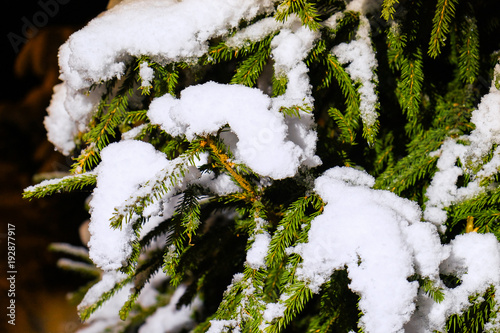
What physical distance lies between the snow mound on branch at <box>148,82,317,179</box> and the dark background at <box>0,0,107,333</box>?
264cm

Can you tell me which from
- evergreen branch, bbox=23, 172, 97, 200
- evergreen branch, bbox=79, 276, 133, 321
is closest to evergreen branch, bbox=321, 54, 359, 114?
evergreen branch, bbox=23, 172, 97, 200

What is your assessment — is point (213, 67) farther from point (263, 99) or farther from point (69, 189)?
point (69, 189)

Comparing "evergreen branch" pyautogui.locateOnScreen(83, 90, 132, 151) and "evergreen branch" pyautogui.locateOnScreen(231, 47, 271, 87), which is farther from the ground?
"evergreen branch" pyautogui.locateOnScreen(231, 47, 271, 87)

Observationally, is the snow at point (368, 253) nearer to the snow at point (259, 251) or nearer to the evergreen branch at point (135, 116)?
the snow at point (259, 251)

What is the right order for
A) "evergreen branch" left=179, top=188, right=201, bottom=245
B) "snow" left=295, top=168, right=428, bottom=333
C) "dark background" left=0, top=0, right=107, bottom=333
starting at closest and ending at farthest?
1. "snow" left=295, top=168, right=428, bottom=333
2. "evergreen branch" left=179, top=188, right=201, bottom=245
3. "dark background" left=0, top=0, right=107, bottom=333

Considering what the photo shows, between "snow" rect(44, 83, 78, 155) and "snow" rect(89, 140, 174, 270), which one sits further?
"snow" rect(44, 83, 78, 155)

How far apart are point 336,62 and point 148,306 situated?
95.3 inches

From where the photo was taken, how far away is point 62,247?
99.1 inches

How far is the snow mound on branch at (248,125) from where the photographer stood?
937mm

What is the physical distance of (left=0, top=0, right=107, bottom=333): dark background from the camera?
10.1 feet

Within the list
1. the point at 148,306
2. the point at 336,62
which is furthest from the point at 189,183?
the point at 148,306

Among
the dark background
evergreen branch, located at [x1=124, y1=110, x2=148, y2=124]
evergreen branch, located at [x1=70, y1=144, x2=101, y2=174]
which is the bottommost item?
the dark background

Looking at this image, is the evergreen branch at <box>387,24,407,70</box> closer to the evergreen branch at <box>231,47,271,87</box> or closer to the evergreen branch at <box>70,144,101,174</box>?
the evergreen branch at <box>231,47,271,87</box>

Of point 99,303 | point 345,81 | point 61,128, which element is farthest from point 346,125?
point 61,128
